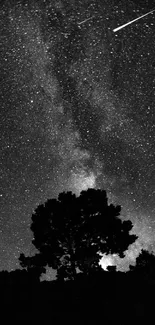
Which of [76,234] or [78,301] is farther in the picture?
[76,234]

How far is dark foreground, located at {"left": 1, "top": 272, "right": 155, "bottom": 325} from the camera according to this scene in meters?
11.3

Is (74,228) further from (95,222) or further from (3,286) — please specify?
(3,286)

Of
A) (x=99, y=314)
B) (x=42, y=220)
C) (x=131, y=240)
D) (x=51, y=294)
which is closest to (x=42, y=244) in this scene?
(x=42, y=220)

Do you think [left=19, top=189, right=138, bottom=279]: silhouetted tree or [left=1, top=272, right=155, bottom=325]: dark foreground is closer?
[left=1, top=272, right=155, bottom=325]: dark foreground

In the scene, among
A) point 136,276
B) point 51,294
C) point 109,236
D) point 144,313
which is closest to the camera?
point 144,313

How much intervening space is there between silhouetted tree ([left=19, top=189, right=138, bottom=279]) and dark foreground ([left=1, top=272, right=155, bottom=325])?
12038 mm

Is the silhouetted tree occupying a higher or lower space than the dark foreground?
lower

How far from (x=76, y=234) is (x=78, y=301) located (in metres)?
16.4

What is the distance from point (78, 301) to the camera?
1319cm

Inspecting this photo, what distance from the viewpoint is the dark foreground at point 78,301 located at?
37.1 feet

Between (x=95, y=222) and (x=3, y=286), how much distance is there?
52.7ft

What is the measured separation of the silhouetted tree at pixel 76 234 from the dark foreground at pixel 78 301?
12.0 meters

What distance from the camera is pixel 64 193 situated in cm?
3216

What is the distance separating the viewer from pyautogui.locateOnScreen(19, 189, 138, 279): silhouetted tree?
94.6ft
